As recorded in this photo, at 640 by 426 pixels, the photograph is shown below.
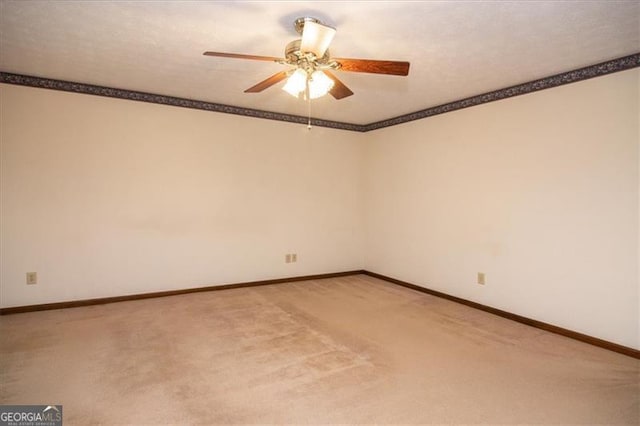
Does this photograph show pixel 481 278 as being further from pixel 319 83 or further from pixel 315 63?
pixel 315 63

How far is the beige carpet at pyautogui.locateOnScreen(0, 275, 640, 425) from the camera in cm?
202

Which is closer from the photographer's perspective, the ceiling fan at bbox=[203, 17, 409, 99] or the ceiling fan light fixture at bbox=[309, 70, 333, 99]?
the ceiling fan at bbox=[203, 17, 409, 99]

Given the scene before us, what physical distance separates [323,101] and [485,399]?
336 cm

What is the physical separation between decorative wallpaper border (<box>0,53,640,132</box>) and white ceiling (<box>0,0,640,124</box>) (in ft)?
0.31

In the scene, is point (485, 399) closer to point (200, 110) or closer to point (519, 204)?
point (519, 204)

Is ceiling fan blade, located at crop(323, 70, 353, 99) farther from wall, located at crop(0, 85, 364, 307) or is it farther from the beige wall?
wall, located at crop(0, 85, 364, 307)

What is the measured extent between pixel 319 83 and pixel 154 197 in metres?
2.67

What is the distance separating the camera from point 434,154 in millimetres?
4449

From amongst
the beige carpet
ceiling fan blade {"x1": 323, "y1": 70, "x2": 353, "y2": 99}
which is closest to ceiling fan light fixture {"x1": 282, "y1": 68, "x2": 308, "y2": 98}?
ceiling fan blade {"x1": 323, "y1": 70, "x2": 353, "y2": 99}

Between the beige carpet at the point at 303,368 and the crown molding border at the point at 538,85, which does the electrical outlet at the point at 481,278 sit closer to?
the beige carpet at the point at 303,368

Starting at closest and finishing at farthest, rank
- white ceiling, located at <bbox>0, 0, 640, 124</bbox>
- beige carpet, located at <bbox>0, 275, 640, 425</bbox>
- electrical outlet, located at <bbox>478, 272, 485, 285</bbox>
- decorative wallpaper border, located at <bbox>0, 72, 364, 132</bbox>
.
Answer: beige carpet, located at <bbox>0, 275, 640, 425</bbox>, white ceiling, located at <bbox>0, 0, 640, 124</bbox>, decorative wallpaper border, located at <bbox>0, 72, 364, 132</bbox>, electrical outlet, located at <bbox>478, 272, 485, 285</bbox>

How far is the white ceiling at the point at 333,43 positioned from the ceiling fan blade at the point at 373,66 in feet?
0.99

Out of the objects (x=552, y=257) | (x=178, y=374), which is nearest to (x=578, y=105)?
(x=552, y=257)

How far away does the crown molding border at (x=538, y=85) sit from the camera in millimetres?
2811
